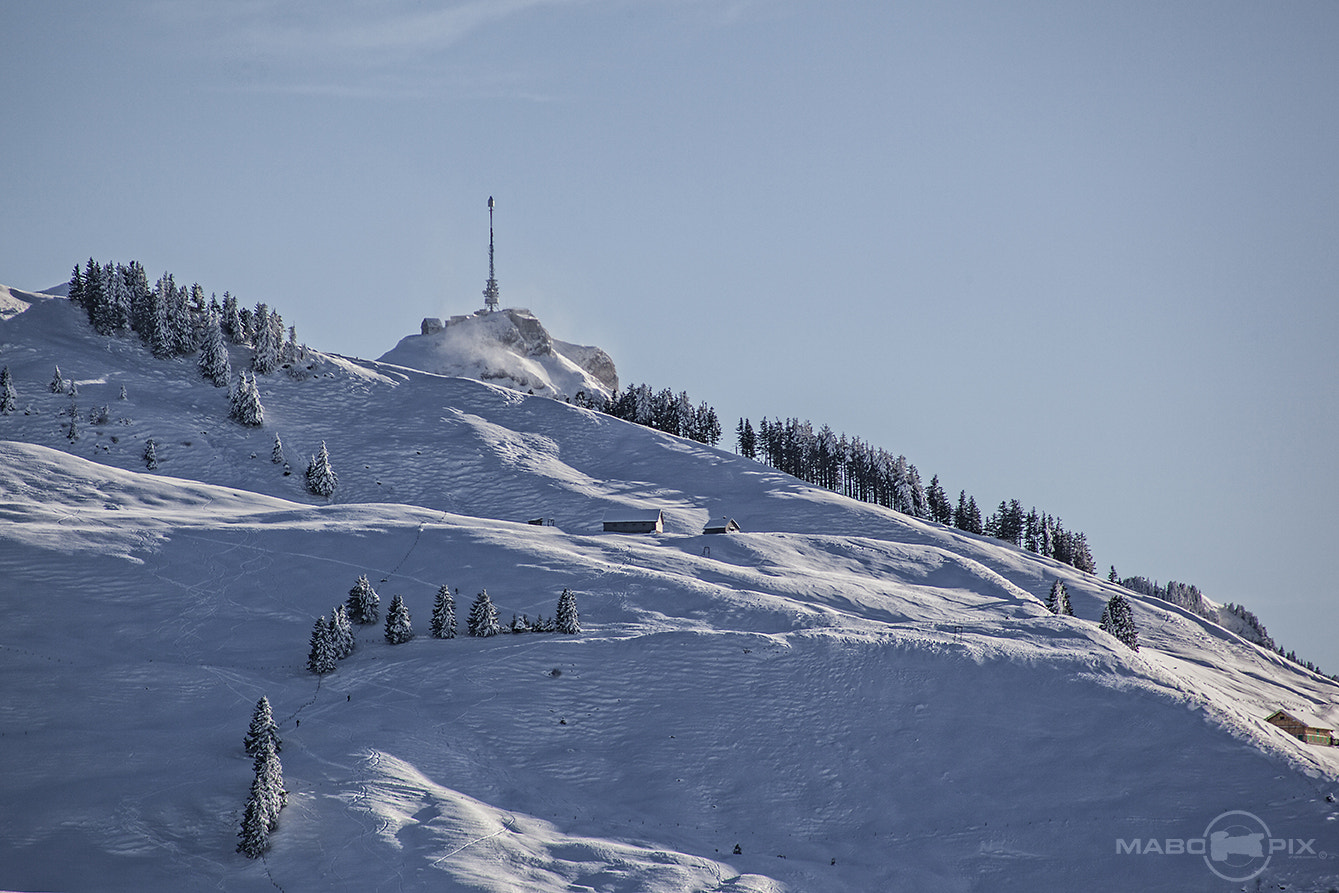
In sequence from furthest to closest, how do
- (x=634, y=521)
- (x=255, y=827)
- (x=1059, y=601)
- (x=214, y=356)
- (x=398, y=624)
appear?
1. (x=214, y=356)
2. (x=634, y=521)
3. (x=1059, y=601)
4. (x=398, y=624)
5. (x=255, y=827)

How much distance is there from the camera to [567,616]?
59031mm

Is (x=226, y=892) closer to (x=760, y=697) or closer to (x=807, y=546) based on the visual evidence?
(x=760, y=697)

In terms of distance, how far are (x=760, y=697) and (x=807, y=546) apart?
37.3 m

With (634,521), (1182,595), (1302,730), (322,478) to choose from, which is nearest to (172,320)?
(322,478)

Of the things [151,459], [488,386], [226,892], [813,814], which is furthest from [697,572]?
[488,386]

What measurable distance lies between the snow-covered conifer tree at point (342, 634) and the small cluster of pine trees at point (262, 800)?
1163 centimetres

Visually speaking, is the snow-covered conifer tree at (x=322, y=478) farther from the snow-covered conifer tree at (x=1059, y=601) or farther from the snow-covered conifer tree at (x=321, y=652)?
the snow-covered conifer tree at (x=1059, y=601)

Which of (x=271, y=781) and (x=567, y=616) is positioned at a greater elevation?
(x=567, y=616)

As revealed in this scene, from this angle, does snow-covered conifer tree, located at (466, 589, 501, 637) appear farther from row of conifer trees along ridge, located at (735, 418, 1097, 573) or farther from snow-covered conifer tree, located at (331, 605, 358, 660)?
row of conifer trees along ridge, located at (735, 418, 1097, 573)

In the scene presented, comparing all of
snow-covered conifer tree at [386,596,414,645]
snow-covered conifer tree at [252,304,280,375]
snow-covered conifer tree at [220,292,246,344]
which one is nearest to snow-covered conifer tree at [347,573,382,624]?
snow-covered conifer tree at [386,596,414,645]

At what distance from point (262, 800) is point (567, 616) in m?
22.8

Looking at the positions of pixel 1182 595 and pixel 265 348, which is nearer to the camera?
pixel 265 348

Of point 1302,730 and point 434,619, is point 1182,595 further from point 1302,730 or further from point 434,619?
point 434,619

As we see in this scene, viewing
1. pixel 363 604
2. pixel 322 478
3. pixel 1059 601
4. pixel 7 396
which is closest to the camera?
pixel 363 604
